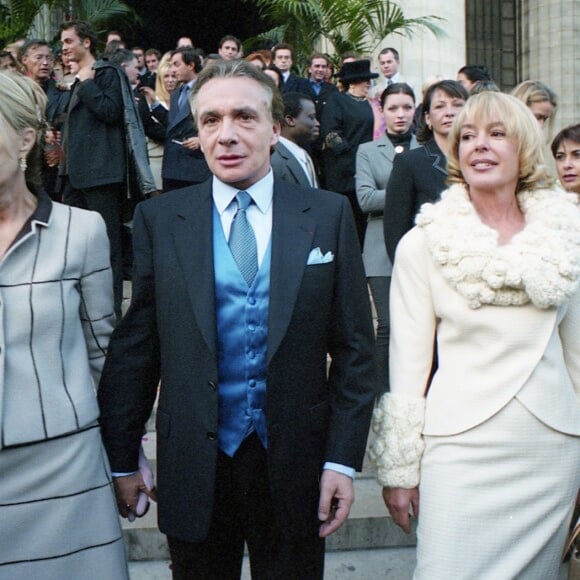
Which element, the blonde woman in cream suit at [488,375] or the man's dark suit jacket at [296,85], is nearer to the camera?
the blonde woman in cream suit at [488,375]

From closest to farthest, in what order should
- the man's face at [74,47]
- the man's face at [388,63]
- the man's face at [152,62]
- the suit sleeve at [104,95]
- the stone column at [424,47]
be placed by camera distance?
the suit sleeve at [104,95] → the man's face at [74,47] → the man's face at [388,63] → the man's face at [152,62] → the stone column at [424,47]

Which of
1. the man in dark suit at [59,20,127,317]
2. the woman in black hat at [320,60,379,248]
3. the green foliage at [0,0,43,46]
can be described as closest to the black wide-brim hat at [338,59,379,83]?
the woman in black hat at [320,60,379,248]

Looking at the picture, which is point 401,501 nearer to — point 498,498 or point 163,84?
point 498,498

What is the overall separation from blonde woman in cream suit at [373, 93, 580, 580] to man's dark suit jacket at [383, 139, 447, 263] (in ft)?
5.10

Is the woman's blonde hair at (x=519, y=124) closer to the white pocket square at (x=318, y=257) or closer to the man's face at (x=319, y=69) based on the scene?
the white pocket square at (x=318, y=257)

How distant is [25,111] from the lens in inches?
111

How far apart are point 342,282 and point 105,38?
10.6 metres

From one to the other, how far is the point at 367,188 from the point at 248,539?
3192 millimetres

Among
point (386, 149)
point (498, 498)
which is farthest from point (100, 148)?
point (498, 498)

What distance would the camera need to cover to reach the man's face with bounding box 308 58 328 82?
33.0 ft

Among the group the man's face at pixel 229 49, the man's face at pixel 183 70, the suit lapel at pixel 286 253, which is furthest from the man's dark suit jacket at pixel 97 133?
the suit lapel at pixel 286 253

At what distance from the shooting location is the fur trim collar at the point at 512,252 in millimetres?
2926

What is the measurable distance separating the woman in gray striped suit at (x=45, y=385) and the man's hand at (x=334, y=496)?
63 cm

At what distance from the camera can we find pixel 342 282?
2.93 metres
